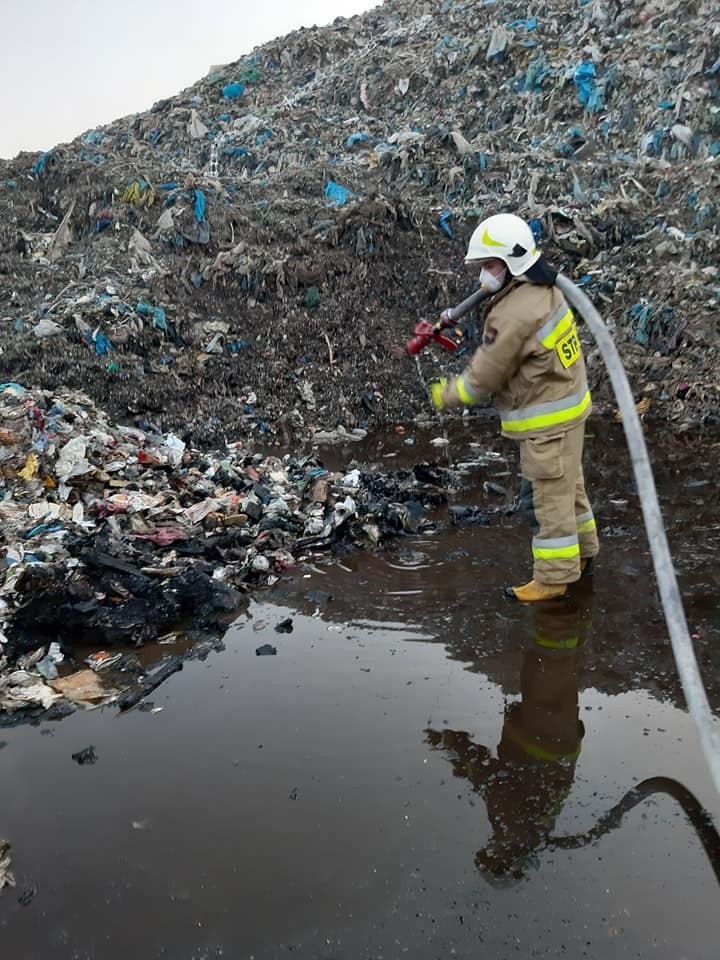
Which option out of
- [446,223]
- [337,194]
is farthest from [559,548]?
[337,194]

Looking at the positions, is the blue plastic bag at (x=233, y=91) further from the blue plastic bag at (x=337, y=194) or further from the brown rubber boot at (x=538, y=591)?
the brown rubber boot at (x=538, y=591)

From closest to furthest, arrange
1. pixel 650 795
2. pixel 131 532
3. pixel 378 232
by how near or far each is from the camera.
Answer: pixel 650 795
pixel 131 532
pixel 378 232

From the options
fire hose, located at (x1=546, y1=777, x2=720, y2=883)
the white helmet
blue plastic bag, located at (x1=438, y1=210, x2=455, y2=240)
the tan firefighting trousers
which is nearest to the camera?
fire hose, located at (x1=546, y1=777, x2=720, y2=883)

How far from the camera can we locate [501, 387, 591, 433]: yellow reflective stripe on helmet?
11.5 ft

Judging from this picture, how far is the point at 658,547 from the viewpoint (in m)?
2.80

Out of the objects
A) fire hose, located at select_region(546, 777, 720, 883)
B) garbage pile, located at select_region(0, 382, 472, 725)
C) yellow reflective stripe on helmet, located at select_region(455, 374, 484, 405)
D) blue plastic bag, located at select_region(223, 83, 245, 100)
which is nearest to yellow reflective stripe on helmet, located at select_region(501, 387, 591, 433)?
Answer: yellow reflective stripe on helmet, located at select_region(455, 374, 484, 405)

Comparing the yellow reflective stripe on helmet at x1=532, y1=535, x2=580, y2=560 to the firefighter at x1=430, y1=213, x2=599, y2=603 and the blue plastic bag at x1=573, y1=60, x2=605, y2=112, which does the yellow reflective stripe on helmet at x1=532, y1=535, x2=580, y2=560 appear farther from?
the blue plastic bag at x1=573, y1=60, x2=605, y2=112

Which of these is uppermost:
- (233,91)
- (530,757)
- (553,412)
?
(233,91)

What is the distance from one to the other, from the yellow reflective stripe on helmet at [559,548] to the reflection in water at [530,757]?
38 cm

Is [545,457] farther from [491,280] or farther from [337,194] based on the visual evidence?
[337,194]

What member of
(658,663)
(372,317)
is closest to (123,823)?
(658,663)

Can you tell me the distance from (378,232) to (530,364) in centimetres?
709

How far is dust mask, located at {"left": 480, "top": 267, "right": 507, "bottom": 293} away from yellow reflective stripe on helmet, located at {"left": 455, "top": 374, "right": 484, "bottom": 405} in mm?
442

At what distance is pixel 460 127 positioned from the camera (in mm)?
14195
